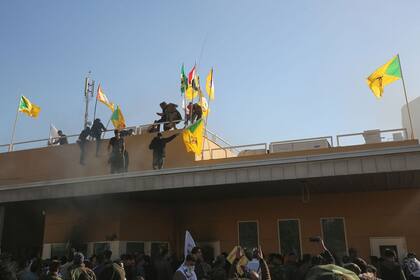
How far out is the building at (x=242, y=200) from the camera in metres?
11.6

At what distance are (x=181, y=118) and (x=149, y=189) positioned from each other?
5146 millimetres

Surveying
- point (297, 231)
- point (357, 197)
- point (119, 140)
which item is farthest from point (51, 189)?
point (357, 197)

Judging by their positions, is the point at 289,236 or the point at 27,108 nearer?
the point at 289,236

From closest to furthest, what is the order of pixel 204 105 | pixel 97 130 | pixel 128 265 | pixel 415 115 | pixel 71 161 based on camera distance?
pixel 128 265
pixel 97 130
pixel 71 161
pixel 204 105
pixel 415 115

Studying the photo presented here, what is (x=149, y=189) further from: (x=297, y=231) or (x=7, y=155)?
(x=7, y=155)

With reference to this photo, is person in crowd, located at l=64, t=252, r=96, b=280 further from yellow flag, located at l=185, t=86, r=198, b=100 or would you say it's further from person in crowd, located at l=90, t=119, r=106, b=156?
yellow flag, located at l=185, t=86, r=198, b=100

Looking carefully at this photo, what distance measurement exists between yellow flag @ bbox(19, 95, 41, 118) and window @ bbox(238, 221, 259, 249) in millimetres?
12226

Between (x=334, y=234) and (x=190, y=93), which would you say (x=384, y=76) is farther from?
(x=190, y=93)

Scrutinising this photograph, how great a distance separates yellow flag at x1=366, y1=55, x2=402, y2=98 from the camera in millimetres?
14609

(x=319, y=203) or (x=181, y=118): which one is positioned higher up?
(x=181, y=118)

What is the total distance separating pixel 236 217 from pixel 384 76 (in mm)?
6820

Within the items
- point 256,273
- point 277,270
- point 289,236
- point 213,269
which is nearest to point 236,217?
point 289,236

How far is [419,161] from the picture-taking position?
10.3 m

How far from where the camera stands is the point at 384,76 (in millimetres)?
14844
